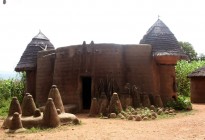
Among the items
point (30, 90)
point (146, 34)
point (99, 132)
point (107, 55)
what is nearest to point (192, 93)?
point (146, 34)

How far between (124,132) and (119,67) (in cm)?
684

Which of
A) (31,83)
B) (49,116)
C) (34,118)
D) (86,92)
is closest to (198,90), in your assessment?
(86,92)

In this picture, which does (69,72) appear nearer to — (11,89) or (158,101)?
(158,101)

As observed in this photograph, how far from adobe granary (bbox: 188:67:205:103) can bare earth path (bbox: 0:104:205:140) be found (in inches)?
404

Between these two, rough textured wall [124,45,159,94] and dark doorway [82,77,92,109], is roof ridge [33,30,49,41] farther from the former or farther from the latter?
rough textured wall [124,45,159,94]

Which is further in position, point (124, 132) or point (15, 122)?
point (15, 122)

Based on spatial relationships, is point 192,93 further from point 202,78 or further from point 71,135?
point 71,135

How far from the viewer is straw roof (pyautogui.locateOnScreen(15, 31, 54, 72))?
2045 centimetres

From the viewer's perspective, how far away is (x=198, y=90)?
72.1 ft

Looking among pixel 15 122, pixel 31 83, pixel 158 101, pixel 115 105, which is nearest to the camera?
pixel 15 122

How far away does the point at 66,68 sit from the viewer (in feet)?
55.8

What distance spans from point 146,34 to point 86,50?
3.75 m

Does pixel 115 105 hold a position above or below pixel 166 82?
below

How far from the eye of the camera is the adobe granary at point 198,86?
2175 cm
